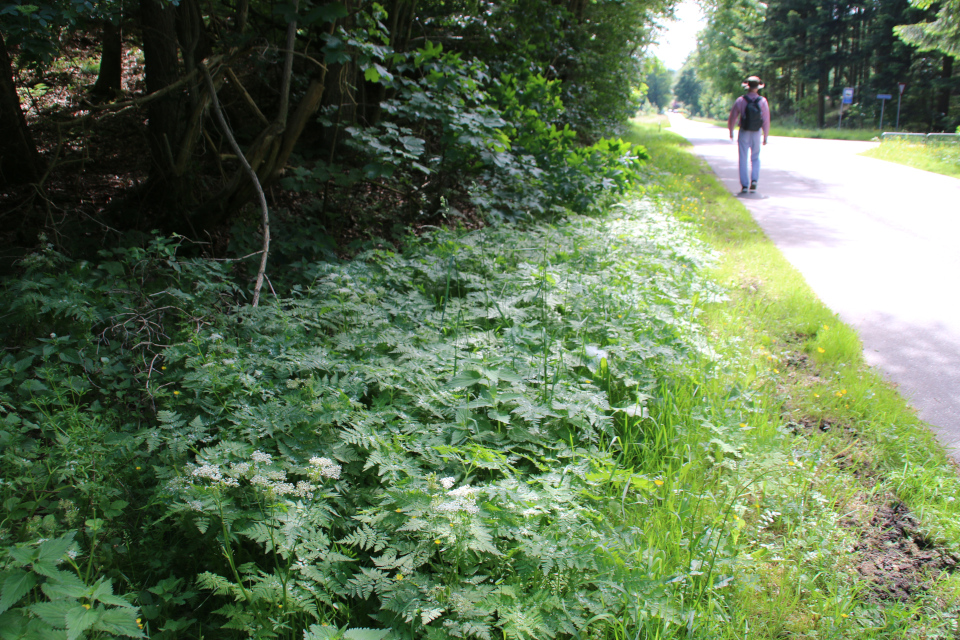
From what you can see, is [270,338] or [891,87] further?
[891,87]

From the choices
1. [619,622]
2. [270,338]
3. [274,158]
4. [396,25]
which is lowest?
[619,622]

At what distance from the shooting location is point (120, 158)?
6.71 meters

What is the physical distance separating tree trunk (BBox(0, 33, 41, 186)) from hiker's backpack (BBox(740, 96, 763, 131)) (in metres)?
10.4

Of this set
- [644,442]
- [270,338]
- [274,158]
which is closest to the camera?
[644,442]

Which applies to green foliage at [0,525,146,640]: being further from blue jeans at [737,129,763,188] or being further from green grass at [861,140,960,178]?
green grass at [861,140,960,178]

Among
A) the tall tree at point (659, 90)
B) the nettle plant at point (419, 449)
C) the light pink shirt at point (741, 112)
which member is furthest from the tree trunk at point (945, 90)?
the tall tree at point (659, 90)

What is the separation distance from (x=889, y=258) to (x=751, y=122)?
492cm

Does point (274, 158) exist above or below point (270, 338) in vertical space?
above

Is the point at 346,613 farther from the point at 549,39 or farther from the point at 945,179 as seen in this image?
the point at 945,179

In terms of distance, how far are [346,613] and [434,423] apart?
36.3 inches

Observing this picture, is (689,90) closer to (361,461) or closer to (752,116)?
(752,116)

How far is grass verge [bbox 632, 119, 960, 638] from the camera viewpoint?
2.00 metres

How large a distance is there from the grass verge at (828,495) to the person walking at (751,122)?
22.2ft

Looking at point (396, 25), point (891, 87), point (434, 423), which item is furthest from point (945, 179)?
point (891, 87)
